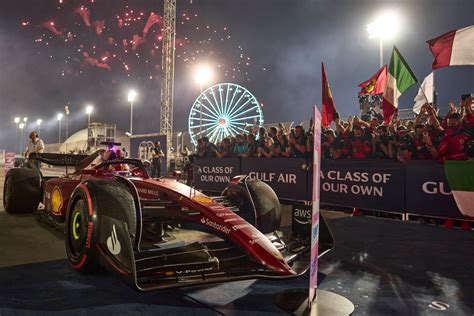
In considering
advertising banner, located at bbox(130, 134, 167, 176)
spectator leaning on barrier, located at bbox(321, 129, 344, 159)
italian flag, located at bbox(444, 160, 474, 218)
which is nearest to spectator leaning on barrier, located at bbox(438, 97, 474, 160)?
italian flag, located at bbox(444, 160, 474, 218)

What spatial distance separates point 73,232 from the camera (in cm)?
403

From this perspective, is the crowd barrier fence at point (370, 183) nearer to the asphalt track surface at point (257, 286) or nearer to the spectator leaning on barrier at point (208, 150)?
the asphalt track surface at point (257, 286)

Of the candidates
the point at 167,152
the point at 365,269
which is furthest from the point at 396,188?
the point at 167,152

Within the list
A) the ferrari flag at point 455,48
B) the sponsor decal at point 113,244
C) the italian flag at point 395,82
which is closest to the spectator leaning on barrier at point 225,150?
the italian flag at point 395,82

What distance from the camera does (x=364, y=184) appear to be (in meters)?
7.71

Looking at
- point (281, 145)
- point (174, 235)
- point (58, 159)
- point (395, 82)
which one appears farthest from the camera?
point (281, 145)

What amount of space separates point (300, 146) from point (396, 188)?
2.59 m

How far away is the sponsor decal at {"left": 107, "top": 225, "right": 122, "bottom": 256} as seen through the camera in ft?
10.2

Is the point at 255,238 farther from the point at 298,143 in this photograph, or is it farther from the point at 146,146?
the point at 146,146

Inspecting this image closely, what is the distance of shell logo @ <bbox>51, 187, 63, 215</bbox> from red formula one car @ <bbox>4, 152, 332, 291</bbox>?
0.87 meters

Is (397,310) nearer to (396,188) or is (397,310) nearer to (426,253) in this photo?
(426,253)

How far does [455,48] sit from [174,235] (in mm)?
7028

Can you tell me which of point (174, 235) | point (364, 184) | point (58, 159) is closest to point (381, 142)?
point (364, 184)

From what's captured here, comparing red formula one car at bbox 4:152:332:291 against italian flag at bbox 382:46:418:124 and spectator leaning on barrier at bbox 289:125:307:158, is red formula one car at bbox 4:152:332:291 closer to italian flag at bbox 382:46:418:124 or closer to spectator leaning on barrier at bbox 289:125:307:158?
spectator leaning on barrier at bbox 289:125:307:158
